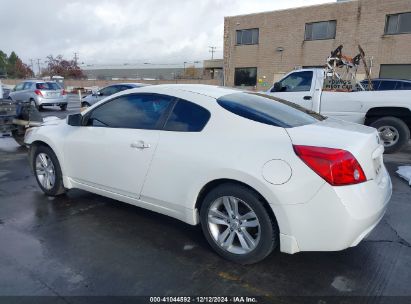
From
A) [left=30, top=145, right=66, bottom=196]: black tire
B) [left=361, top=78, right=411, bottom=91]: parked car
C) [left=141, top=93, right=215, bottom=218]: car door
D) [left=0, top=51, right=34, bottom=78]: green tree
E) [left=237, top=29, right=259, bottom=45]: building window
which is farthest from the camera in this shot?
[left=0, top=51, right=34, bottom=78]: green tree

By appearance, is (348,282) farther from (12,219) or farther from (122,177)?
(12,219)

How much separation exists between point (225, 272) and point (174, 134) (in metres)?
1.33

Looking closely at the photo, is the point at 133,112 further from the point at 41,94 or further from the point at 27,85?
the point at 27,85

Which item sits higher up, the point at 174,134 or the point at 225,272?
the point at 174,134

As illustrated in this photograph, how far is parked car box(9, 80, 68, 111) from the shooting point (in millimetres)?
17391

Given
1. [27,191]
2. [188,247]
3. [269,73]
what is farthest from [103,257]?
[269,73]

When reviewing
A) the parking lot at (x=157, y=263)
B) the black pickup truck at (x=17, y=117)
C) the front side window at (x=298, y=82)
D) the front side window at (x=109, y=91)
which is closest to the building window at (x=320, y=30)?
the front side window at (x=109, y=91)

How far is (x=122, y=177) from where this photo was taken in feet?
11.8

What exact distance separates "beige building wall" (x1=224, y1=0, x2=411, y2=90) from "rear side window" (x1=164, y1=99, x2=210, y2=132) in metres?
21.6

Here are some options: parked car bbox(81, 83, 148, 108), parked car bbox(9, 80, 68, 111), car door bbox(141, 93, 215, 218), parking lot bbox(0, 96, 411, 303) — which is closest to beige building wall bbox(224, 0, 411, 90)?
parked car bbox(81, 83, 148, 108)

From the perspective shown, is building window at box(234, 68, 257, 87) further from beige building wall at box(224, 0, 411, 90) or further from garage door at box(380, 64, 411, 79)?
garage door at box(380, 64, 411, 79)

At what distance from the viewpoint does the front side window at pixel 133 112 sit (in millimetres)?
3456

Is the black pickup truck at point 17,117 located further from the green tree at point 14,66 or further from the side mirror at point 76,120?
the green tree at point 14,66

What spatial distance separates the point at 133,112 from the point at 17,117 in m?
6.27
